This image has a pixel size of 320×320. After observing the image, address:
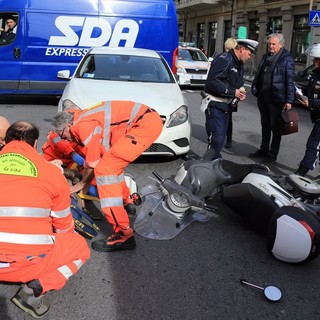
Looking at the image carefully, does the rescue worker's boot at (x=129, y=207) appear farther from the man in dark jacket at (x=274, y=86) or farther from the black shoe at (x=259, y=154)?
the black shoe at (x=259, y=154)

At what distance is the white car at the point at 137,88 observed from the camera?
214 inches

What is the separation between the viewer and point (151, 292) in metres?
2.85

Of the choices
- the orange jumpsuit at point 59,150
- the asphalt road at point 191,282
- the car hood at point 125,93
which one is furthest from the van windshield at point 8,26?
the asphalt road at point 191,282

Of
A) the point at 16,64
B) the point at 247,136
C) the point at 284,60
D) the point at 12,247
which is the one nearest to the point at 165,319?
the point at 12,247

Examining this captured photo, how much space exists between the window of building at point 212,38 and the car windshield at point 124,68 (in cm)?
3147

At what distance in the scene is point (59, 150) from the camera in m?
4.48

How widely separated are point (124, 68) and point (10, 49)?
4005 mm

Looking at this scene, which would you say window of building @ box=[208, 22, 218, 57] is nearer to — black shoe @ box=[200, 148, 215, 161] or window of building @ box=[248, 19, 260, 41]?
window of building @ box=[248, 19, 260, 41]

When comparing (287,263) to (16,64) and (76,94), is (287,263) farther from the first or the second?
(16,64)

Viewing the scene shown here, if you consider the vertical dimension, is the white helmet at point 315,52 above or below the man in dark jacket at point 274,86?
above

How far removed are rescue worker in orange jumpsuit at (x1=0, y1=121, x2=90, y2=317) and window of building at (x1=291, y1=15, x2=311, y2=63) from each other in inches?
890

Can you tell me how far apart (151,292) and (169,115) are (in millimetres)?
3010

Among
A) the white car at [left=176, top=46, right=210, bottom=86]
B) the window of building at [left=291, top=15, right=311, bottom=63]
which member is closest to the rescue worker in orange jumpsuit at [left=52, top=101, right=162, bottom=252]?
the white car at [left=176, top=46, right=210, bottom=86]

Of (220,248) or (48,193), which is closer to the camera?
(48,193)
